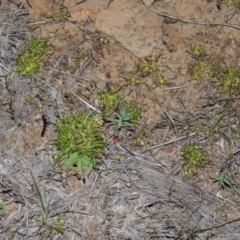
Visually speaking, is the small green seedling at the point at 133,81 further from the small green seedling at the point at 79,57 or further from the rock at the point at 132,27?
the small green seedling at the point at 79,57

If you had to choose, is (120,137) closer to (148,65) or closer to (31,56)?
(148,65)

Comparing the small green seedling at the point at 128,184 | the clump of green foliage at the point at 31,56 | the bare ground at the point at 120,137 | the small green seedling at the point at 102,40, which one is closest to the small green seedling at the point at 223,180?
the bare ground at the point at 120,137

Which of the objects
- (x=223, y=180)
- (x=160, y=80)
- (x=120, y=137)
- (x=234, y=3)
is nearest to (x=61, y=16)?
(x=160, y=80)

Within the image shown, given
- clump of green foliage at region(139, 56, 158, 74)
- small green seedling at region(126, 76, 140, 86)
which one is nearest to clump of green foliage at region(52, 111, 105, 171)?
small green seedling at region(126, 76, 140, 86)

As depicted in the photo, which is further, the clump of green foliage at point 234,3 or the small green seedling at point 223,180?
the clump of green foliage at point 234,3

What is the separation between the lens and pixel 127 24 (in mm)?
3502

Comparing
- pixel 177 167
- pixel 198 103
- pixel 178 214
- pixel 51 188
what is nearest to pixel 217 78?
pixel 198 103

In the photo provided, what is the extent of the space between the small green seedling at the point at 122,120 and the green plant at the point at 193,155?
1.27 ft

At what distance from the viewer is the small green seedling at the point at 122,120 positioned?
333 centimetres

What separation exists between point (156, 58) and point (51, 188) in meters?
1.11

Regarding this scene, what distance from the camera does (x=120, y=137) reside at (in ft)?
11.1

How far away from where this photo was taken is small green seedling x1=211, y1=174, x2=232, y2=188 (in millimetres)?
3318

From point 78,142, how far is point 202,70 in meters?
0.97

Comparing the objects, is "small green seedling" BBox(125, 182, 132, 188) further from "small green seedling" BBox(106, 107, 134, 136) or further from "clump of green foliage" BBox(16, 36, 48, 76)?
"clump of green foliage" BBox(16, 36, 48, 76)
